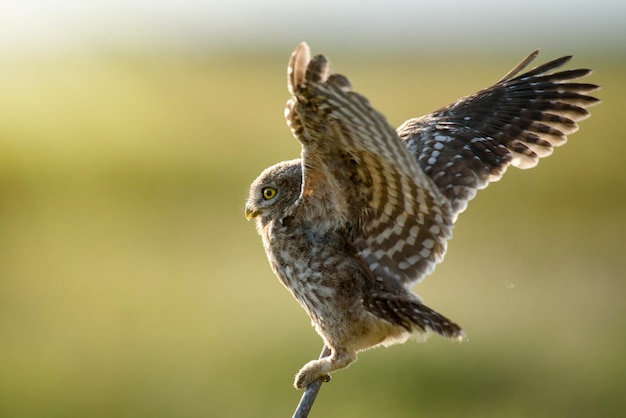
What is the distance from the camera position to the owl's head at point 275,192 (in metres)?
6.08

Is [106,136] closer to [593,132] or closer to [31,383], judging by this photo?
[593,132]

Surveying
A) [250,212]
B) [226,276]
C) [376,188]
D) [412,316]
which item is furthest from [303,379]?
[226,276]

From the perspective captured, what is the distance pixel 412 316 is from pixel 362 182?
69 cm

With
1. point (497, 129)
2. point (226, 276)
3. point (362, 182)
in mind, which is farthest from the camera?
point (226, 276)

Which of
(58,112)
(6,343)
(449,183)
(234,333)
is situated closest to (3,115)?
(58,112)

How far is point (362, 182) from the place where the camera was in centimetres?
525

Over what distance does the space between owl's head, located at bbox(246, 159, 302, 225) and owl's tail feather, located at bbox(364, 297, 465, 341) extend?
32.2 inches

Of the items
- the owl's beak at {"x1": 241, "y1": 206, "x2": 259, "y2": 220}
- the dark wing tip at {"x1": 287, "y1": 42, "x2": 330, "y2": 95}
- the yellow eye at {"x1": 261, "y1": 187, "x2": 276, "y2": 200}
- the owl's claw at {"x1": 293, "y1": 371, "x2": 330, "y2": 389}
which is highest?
the yellow eye at {"x1": 261, "y1": 187, "x2": 276, "y2": 200}

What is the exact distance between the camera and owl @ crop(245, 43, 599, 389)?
15.4 ft

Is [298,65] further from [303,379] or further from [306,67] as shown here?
[303,379]

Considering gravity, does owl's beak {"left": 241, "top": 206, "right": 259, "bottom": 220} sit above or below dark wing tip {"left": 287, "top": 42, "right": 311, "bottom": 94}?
above

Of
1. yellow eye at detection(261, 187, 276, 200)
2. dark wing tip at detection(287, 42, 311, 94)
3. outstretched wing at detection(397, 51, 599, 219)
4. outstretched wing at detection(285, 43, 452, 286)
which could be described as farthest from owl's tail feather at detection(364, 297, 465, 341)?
dark wing tip at detection(287, 42, 311, 94)

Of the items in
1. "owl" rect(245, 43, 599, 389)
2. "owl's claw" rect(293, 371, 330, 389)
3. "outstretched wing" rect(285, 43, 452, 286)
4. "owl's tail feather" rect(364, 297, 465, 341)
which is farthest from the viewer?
"owl's claw" rect(293, 371, 330, 389)

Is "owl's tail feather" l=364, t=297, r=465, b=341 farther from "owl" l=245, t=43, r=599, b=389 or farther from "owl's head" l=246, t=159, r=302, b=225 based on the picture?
"owl's head" l=246, t=159, r=302, b=225
